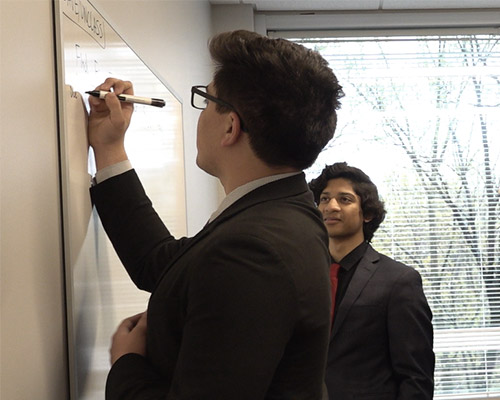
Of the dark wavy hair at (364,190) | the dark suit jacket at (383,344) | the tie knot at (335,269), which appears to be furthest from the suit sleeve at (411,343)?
the dark wavy hair at (364,190)

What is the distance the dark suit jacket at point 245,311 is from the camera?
31.4 inches

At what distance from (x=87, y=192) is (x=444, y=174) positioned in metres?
2.80

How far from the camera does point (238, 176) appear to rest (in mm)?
1021

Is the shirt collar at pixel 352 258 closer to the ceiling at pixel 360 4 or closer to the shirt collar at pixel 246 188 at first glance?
the shirt collar at pixel 246 188

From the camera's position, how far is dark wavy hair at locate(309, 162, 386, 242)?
2346mm

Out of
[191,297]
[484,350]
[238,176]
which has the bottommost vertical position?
[484,350]

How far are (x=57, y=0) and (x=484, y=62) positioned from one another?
3.14 meters

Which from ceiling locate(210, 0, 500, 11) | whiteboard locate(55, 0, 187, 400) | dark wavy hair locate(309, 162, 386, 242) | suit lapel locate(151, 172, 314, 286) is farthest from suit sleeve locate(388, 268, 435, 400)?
ceiling locate(210, 0, 500, 11)

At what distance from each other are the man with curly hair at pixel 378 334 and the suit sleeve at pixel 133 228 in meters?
0.92

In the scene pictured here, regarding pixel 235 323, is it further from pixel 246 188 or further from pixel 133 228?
pixel 133 228

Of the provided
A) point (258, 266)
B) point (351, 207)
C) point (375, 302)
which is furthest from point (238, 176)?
point (351, 207)

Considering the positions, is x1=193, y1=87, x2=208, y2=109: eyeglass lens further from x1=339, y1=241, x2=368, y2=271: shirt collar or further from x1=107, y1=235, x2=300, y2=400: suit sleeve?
x1=339, y1=241, x2=368, y2=271: shirt collar

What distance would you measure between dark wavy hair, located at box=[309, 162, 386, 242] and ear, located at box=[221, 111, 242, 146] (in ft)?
4.63

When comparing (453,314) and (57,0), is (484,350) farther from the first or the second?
(57,0)
